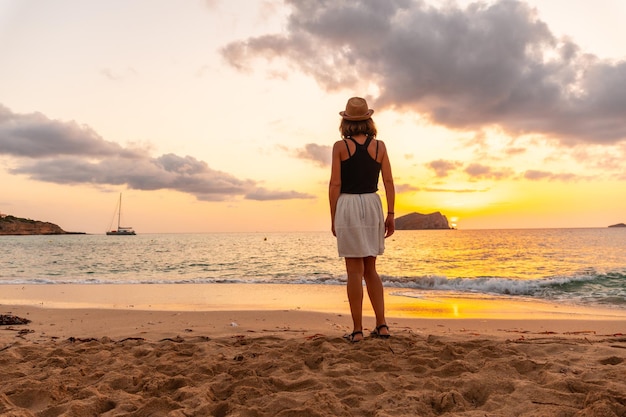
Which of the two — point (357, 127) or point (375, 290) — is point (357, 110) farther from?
point (375, 290)

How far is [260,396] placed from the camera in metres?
2.88

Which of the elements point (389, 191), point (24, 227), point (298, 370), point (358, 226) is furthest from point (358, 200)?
point (24, 227)

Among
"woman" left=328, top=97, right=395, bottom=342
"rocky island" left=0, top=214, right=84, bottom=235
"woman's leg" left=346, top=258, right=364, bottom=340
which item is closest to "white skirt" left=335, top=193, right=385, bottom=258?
"woman" left=328, top=97, right=395, bottom=342

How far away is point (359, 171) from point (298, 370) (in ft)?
6.64

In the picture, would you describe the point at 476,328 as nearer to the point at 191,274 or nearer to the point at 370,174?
the point at 370,174

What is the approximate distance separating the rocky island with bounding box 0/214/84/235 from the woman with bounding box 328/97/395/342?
427 feet

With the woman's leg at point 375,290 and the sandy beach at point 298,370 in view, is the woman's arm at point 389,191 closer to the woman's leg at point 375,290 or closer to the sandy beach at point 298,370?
the woman's leg at point 375,290

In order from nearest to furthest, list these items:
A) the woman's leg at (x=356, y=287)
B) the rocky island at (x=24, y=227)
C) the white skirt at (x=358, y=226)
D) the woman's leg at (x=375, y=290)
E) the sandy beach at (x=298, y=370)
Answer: the sandy beach at (x=298, y=370), the white skirt at (x=358, y=226), the woman's leg at (x=356, y=287), the woman's leg at (x=375, y=290), the rocky island at (x=24, y=227)

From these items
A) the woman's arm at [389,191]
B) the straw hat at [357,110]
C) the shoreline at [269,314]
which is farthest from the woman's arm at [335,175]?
the shoreline at [269,314]

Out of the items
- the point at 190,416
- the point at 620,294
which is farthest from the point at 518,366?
the point at 620,294

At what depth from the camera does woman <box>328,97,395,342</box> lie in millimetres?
4332

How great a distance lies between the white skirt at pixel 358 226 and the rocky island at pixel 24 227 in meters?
130

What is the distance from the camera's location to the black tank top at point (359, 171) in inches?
173

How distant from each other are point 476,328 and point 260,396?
13.4 ft
